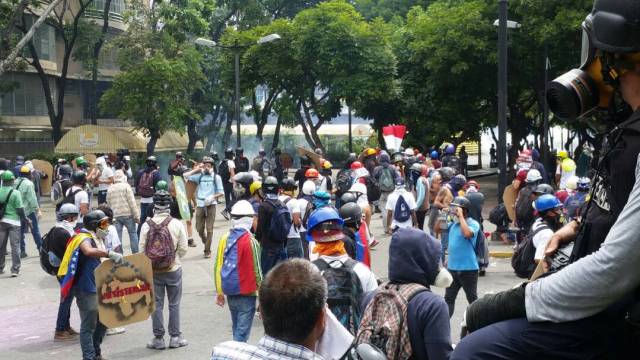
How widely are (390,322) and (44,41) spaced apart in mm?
35249

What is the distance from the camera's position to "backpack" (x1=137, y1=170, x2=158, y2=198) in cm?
1548

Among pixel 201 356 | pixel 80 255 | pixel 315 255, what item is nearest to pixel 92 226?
pixel 80 255

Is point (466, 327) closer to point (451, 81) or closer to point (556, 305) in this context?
point (556, 305)

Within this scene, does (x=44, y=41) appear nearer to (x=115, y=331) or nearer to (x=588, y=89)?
(x=115, y=331)

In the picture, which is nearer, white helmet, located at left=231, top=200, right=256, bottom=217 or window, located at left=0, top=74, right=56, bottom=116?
white helmet, located at left=231, top=200, right=256, bottom=217

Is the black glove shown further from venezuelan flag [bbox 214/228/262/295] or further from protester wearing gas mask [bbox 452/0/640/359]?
venezuelan flag [bbox 214/228/262/295]

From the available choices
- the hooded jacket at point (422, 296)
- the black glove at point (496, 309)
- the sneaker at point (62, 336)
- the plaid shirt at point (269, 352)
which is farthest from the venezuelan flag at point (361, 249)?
the black glove at point (496, 309)

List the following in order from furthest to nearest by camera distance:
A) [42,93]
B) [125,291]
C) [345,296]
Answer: [42,93] → [125,291] → [345,296]

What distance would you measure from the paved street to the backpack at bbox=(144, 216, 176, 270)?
0.98 meters

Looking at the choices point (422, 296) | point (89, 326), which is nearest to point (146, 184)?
point (89, 326)

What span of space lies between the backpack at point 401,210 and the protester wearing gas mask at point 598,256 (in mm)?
11528

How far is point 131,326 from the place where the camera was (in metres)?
10.0

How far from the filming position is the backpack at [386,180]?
690 inches

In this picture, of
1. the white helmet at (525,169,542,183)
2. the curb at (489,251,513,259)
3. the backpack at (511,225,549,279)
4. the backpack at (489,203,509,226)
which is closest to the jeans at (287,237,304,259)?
the white helmet at (525,169,542,183)
